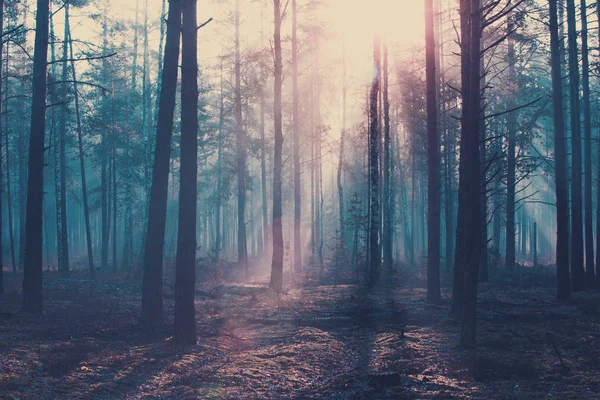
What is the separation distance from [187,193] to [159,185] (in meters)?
1.94

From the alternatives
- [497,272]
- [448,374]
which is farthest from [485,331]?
[497,272]

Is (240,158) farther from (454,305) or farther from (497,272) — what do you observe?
(454,305)

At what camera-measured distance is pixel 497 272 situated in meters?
25.2

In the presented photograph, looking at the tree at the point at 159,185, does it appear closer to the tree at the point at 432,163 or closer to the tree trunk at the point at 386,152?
the tree at the point at 432,163

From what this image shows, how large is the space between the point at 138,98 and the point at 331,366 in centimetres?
2724

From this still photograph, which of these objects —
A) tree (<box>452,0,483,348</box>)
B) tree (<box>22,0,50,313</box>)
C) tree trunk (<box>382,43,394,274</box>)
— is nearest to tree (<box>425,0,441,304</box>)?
tree (<box>452,0,483,348</box>)

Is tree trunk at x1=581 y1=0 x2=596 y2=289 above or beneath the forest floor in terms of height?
above

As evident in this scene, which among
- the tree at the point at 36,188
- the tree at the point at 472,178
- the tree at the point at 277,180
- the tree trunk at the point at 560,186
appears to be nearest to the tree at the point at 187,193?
the tree at the point at 36,188

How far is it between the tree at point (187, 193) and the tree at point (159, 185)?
154cm

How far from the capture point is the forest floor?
7.05m

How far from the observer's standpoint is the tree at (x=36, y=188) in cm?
1222

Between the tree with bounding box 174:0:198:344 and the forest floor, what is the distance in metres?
0.64

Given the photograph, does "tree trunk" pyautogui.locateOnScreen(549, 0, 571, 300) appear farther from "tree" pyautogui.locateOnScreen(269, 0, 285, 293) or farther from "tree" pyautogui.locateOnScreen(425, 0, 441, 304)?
"tree" pyautogui.locateOnScreen(269, 0, 285, 293)

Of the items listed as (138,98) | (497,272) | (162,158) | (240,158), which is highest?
(138,98)
